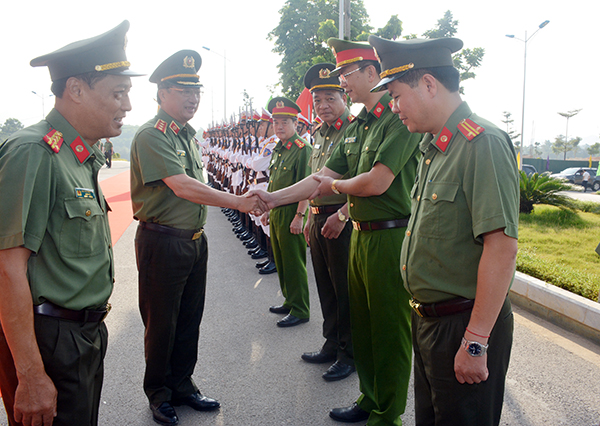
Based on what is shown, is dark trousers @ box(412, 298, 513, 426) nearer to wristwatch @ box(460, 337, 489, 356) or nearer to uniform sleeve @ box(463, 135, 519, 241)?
wristwatch @ box(460, 337, 489, 356)

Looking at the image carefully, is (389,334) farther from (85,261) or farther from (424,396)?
(85,261)

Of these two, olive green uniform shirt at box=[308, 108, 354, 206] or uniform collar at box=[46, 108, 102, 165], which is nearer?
uniform collar at box=[46, 108, 102, 165]

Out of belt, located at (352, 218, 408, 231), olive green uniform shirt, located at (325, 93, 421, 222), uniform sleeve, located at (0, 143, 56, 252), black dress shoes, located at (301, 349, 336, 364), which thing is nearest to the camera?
uniform sleeve, located at (0, 143, 56, 252)

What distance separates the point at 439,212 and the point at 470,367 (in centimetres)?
57

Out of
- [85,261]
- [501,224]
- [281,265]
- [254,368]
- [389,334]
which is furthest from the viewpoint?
[281,265]

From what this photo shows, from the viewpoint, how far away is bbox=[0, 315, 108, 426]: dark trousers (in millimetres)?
1493

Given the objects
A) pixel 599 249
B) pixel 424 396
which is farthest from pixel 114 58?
pixel 599 249

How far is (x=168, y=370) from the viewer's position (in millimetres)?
2791

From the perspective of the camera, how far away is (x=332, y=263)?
3363 mm

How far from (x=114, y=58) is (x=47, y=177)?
60 centimetres

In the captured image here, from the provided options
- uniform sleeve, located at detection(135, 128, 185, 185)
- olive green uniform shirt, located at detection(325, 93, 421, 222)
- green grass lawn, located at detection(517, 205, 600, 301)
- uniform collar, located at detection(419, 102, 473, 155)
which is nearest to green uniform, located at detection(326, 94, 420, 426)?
olive green uniform shirt, located at detection(325, 93, 421, 222)

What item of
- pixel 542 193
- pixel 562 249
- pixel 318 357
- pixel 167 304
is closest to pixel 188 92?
pixel 167 304

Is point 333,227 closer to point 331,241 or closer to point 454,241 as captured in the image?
point 331,241

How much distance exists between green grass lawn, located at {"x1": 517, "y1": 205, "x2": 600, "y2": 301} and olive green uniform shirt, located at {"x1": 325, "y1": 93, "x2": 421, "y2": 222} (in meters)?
2.99
